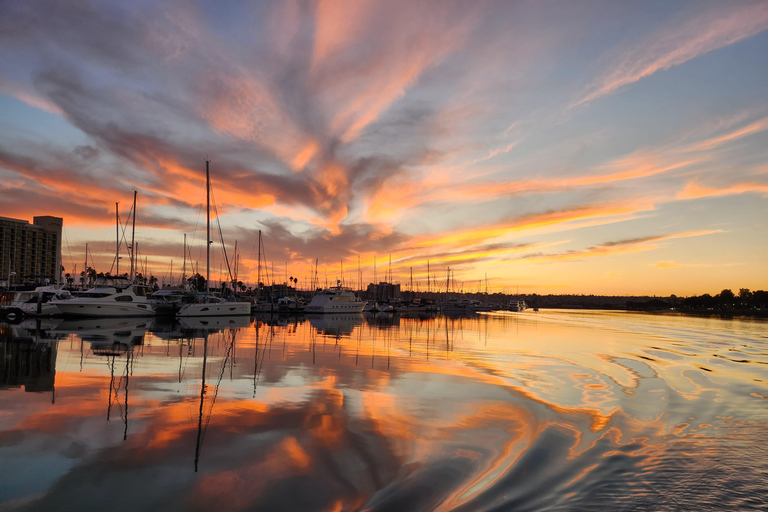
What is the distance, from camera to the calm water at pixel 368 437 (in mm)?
6484

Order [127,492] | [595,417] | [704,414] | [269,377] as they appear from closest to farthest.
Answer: [127,492] → [595,417] → [704,414] → [269,377]

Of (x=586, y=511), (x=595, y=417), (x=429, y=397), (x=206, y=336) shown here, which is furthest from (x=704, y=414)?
(x=206, y=336)

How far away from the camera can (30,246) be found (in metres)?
156

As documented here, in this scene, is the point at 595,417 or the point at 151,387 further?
the point at 151,387

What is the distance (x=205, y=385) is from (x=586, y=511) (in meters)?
11.1

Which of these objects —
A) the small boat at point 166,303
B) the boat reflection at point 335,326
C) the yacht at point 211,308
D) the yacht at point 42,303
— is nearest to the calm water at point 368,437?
the boat reflection at point 335,326

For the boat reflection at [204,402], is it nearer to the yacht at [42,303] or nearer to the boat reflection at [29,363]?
the boat reflection at [29,363]

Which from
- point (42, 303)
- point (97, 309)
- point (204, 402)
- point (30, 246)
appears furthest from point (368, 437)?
point (30, 246)

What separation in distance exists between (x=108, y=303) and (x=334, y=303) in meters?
40.8

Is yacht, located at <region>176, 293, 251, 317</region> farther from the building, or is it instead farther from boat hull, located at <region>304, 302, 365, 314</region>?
the building

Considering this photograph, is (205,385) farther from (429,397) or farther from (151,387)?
(429,397)

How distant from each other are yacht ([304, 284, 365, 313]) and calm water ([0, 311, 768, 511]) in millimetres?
59578

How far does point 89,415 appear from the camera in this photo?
987 centimetres

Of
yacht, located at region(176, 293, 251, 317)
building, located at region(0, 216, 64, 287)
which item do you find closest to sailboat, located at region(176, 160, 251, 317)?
yacht, located at region(176, 293, 251, 317)
